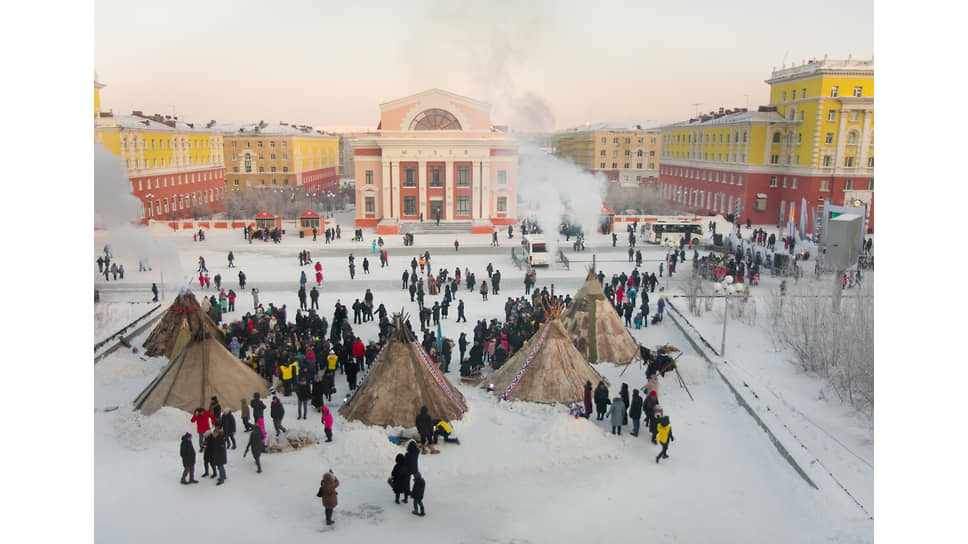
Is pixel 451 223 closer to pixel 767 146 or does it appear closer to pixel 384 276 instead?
pixel 384 276

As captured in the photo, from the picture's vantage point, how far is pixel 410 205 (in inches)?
1841

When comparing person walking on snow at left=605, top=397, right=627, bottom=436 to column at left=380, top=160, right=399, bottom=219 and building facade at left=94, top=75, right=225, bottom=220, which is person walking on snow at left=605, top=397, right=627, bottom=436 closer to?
building facade at left=94, top=75, right=225, bottom=220

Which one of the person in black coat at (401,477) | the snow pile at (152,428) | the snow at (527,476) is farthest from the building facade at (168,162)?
the person in black coat at (401,477)

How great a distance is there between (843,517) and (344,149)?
122909 mm

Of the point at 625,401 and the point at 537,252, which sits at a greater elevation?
the point at 537,252

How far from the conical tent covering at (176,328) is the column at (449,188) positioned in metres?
30.5

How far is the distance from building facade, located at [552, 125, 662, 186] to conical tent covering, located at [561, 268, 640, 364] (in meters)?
57.6

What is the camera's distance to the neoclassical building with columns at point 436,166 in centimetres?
4578

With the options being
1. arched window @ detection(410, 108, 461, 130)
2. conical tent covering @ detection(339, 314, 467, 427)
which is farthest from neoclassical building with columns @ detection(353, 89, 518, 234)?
conical tent covering @ detection(339, 314, 467, 427)

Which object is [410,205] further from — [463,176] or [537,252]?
[537,252]

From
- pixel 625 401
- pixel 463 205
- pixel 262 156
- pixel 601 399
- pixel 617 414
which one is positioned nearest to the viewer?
pixel 617 414

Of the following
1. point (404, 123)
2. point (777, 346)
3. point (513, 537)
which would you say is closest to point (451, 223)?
point (404, 123)

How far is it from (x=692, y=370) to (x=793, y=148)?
35225mm

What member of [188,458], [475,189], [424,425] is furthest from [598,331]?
[475,189]
